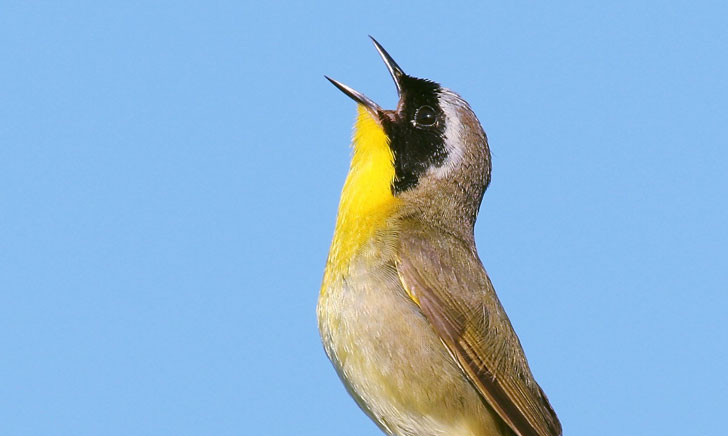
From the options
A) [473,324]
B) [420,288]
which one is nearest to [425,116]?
[420,288]

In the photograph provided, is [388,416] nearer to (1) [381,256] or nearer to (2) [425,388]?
(2) [425,388]

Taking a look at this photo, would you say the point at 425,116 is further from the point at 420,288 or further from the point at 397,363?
the point at 397,363

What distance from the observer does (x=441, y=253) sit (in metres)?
7.43

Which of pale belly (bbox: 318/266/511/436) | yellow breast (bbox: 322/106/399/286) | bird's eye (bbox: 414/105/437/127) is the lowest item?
pale belly (bbox: 318/266/511/436)

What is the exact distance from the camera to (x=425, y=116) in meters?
7.83

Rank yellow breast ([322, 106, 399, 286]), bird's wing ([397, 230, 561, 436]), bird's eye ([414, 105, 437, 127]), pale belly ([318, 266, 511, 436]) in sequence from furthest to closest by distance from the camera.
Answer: bird's eye ([414, 105, 437, 127]) → yellow breast ([322, 106, 399, 286]) → bird's wing ([397, 230, 561, 436]) → pale belly ([318, 266, 511, 436])

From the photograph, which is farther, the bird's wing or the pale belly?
the bird's wing

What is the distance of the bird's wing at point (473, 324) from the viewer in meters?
7.16

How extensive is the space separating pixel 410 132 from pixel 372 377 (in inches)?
72.5

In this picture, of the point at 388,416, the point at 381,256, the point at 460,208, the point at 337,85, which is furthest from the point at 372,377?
the point at 337,85

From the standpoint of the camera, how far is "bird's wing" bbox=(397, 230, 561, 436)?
716cm

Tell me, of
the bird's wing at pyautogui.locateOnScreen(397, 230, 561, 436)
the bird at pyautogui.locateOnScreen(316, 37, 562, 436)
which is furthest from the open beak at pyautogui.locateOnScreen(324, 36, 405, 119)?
the bird's wing at pyautogui.locateOnScreen(397, 230, 561, 436)

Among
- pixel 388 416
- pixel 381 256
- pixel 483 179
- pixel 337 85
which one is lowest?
pixel 388 416

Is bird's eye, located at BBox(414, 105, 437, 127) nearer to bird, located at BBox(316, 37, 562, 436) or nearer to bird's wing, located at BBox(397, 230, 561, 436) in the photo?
bird, located at BBox(316, 37, 562, 436)
